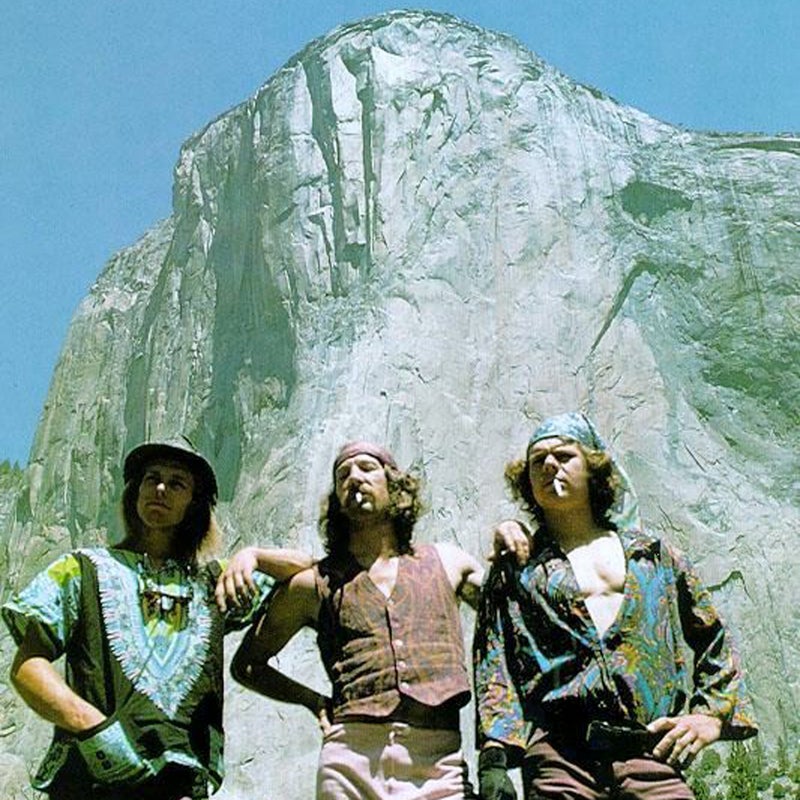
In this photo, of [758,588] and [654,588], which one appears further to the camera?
[758,588]

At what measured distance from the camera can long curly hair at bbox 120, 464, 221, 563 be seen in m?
3.71

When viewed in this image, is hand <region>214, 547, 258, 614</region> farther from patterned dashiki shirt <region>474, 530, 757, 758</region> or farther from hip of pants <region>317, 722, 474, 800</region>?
patterned dashiki shirt <region>474, 530, 757, 758</region>

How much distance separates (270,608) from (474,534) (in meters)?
12.1

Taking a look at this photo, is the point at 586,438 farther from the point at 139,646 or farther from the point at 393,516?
the point at 139,646

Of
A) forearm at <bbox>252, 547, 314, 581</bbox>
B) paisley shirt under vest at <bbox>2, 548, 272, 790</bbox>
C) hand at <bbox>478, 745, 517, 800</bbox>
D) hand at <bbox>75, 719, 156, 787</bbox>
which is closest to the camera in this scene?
hand at <bbox>478, 745, 517, 800</bbox>

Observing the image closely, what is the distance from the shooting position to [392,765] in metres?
3.31

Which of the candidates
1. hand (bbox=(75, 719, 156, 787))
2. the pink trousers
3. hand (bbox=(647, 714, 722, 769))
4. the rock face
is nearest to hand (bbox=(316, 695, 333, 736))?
hand (bbox=(75, 719, 156, 787))

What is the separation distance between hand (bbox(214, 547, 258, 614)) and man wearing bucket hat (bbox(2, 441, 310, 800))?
0.10 m

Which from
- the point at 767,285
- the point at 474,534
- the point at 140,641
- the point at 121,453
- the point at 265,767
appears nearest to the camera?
the point at 140,641

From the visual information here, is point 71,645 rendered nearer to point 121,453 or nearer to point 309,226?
point 309,226

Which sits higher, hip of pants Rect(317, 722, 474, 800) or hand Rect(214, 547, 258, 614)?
hand Rect(214, 547, 258, 614)

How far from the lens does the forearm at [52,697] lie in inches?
126

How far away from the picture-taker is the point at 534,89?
65.8ft

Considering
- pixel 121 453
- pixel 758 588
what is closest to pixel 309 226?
pixel 121 453
